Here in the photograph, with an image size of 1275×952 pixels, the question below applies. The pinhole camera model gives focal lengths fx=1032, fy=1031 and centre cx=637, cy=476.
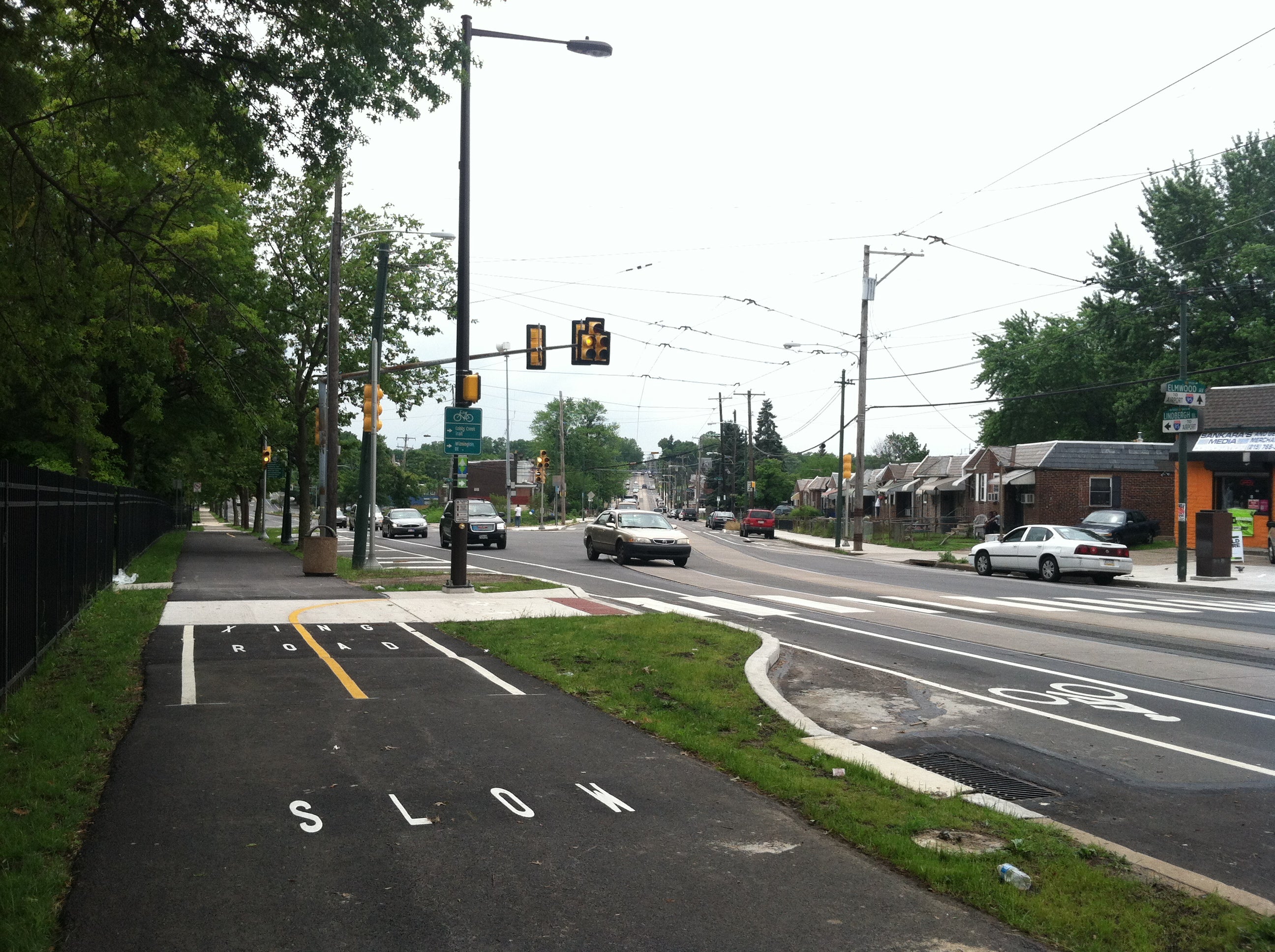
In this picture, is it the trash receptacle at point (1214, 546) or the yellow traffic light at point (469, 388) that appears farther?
the trash receptacle at point (1214, 546)

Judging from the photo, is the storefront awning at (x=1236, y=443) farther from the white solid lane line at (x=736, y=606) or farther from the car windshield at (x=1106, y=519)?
the white solid lane line at (x=736, y=606)

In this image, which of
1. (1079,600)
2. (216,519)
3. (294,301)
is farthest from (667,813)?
(216,519)

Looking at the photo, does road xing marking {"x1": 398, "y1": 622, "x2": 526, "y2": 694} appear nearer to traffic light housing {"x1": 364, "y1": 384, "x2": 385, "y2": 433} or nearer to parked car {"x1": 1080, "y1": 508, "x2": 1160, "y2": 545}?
traffic light housing {"x1": 364, "y1": 384, "x2": 385, "y2": 433}

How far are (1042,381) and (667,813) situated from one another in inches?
2463

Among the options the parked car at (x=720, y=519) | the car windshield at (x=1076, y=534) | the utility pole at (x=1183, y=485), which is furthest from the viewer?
the parked car at (x=720, y=519)

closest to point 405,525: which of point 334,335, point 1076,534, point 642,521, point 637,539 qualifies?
point 642,521

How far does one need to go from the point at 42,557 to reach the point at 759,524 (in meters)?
54.4

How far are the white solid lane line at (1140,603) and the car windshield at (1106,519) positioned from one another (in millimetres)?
18934

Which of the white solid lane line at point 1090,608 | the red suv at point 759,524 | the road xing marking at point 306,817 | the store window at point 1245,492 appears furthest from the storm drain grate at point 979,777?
the red suv at point 759,524

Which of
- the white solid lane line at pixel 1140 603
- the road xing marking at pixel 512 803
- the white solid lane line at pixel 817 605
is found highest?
the road xing marking at pixel 512 803

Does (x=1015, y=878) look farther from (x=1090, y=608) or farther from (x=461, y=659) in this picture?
(x=1090, y=608)

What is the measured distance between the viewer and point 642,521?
101 feet

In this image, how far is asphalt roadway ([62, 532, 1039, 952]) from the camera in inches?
171

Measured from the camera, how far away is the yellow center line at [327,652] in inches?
378
